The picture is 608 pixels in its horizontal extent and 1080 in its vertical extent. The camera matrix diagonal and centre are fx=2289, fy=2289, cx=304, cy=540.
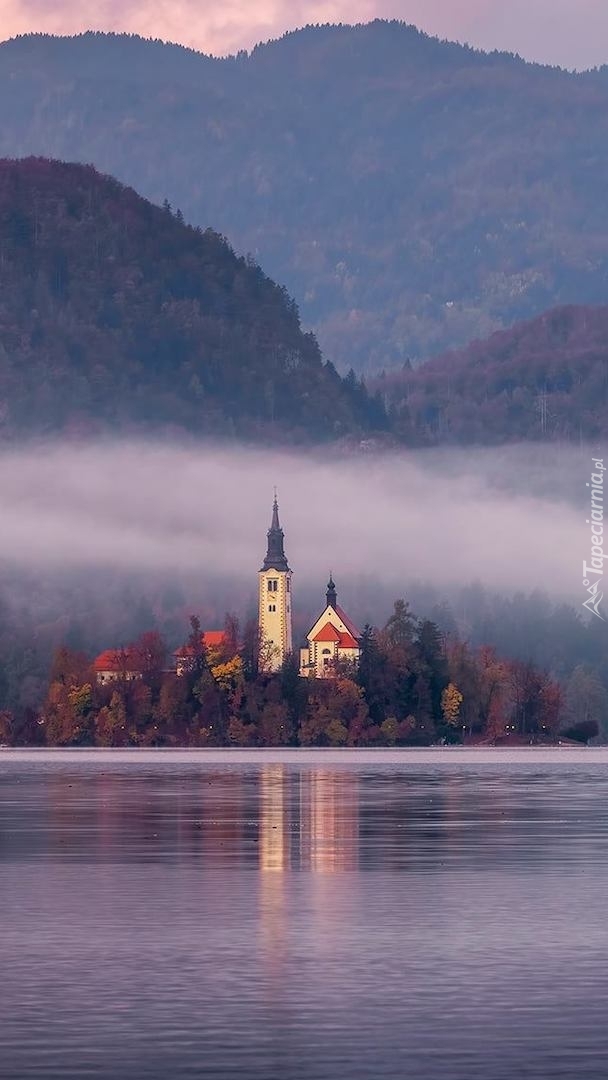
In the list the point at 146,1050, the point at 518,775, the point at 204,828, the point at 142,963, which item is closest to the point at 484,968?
the point at 142,963

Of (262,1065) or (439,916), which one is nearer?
(262,1065)

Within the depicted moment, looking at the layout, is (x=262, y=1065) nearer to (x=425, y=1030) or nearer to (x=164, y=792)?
(x=425, y=1030)

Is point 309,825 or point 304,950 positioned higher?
point 309,825

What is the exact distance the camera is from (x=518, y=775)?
624 feet

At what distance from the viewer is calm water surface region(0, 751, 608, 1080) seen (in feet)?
Answer: 132

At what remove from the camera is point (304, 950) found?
5309 centimetres

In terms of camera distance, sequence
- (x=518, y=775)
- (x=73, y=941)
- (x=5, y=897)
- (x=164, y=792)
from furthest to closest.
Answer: (x=518, y=775) < (x=164, y=792) < (x=5, y=897) < (x=73, y=941)

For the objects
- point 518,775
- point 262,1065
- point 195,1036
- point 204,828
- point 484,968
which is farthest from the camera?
point 518,775

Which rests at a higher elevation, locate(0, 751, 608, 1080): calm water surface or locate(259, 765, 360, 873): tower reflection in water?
locate(259, 765, 360, 873): tower reflection in water

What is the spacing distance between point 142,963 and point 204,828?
47.3 meters

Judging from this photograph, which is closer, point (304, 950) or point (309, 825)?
point (304, 950)

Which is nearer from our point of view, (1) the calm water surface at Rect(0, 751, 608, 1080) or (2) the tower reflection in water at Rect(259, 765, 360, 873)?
(1) the calm water surface at Rect(0, 751, 608, 1080)

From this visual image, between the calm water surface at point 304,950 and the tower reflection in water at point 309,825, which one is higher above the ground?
the tower reflection in water at point 309,825

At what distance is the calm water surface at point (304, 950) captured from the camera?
132 feet
